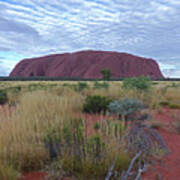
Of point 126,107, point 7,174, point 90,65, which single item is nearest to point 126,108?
point 126,107

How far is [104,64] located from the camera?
3137 inches

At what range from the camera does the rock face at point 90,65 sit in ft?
258

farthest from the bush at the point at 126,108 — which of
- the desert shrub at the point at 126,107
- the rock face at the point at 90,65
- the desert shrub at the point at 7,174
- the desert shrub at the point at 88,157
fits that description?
the rock face at the point at 90,65

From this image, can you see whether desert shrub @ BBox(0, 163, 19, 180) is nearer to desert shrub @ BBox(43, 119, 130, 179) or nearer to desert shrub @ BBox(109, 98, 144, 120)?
desert shrub @ BBox(43, 119, 130, 179)

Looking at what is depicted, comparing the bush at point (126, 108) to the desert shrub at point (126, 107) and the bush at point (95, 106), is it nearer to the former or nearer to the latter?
the desert shrub at point (126, 107)

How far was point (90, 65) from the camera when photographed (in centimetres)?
8281

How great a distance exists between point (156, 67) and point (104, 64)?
29048 mm

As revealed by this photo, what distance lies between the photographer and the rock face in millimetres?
78750

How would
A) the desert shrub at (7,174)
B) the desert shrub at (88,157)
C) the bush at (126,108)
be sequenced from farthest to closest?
the bush at (126,108), the desert shrub at (88,157), the desert shrub at (7,174)

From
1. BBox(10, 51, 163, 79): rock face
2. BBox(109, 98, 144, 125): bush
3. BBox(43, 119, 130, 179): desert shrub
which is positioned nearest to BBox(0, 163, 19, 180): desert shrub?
BBox(43, 119, 130, 179): desert shrub

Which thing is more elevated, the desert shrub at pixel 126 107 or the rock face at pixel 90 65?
the rock face at pixel 90 65

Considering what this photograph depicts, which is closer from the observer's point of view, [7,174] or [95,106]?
[7,174]

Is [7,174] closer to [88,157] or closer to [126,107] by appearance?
[88,157]

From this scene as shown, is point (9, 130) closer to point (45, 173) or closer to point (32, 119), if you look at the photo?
point (32, 119)
